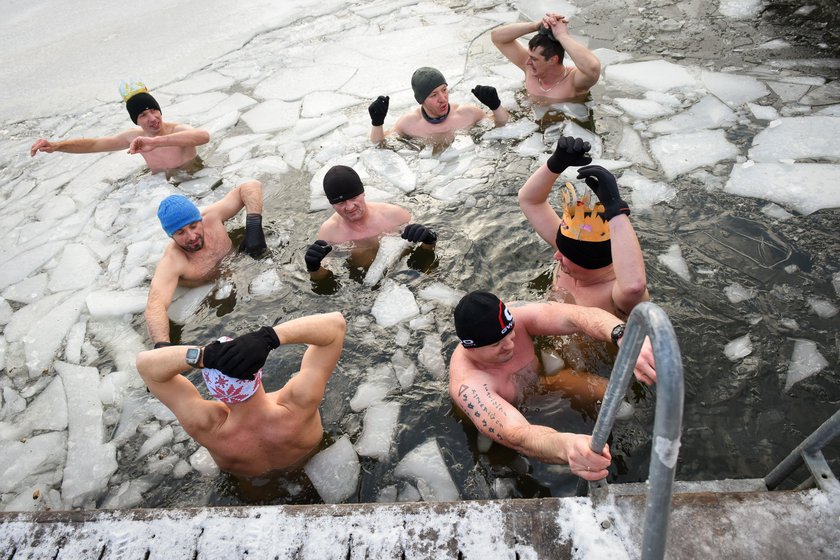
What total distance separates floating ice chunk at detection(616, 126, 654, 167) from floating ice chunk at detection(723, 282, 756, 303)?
1.48 m

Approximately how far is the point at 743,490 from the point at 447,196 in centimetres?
327

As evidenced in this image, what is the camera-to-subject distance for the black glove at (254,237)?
4.64 meters

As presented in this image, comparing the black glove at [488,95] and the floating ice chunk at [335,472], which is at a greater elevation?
the black glove at [488,95]

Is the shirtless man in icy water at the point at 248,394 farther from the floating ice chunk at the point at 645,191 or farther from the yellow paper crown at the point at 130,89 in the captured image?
the yellow paper crown at the point at 130,89

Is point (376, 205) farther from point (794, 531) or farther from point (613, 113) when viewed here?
point (794, 531)

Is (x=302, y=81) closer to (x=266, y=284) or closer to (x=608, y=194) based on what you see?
(x=266, y=284)

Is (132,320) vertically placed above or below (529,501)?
below

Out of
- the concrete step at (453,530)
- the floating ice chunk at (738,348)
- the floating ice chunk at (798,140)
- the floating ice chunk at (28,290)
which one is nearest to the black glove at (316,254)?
the concrete step at (453,530)

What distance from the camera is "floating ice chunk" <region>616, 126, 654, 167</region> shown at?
4770 millimetres

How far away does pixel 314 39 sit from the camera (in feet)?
26.6

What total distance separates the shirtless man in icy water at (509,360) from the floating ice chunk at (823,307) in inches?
53.7

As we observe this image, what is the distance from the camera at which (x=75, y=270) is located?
4.89m

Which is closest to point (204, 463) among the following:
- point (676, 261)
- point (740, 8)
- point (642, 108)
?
point (676, 261)

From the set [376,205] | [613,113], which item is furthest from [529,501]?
[613,113]
